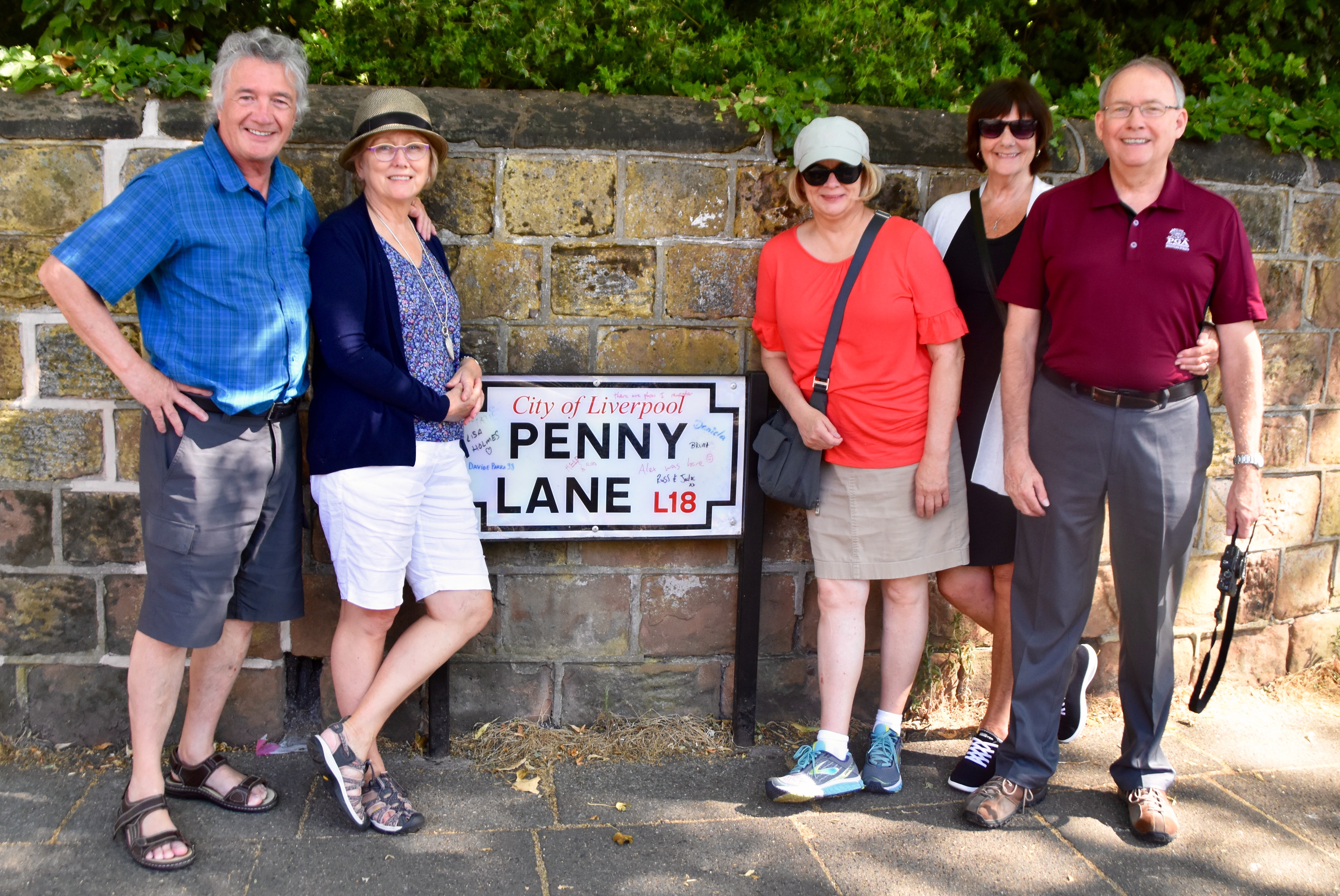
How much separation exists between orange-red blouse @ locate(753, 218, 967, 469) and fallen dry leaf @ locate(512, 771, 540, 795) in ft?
4.57

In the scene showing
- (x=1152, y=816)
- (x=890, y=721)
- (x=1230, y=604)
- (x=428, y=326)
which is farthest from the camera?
(x=890, y=721)

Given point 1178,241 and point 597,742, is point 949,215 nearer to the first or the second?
point 1178,241

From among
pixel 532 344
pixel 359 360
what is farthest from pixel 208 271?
pixel 532 344

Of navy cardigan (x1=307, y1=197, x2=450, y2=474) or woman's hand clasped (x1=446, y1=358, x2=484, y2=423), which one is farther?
woman's hand clasped (x1=446, y1=358, x2=484, y2=423)

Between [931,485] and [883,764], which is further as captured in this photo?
[883,764]

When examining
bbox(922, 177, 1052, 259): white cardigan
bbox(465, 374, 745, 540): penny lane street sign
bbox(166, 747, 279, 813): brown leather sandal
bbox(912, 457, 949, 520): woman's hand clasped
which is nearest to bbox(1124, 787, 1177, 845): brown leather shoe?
bbox(912, 457, 949, 520): woman's hand clasped

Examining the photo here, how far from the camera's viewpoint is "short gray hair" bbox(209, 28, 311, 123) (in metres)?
2.81

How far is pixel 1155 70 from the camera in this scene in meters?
2.84

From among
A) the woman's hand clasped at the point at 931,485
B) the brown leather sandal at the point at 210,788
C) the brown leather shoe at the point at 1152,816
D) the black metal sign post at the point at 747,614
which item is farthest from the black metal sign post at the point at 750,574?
the brown leather sandal at the point at 210,788

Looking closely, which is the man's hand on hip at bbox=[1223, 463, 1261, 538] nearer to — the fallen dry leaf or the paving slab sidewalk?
the paving slab sidewalk

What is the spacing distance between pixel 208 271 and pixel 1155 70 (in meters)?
2.58

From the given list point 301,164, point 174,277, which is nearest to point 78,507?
point 174,277

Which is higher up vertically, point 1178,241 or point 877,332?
point 1178,241

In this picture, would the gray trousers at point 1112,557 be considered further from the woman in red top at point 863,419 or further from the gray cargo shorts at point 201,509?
the gray cargo shorts at point 201,509
